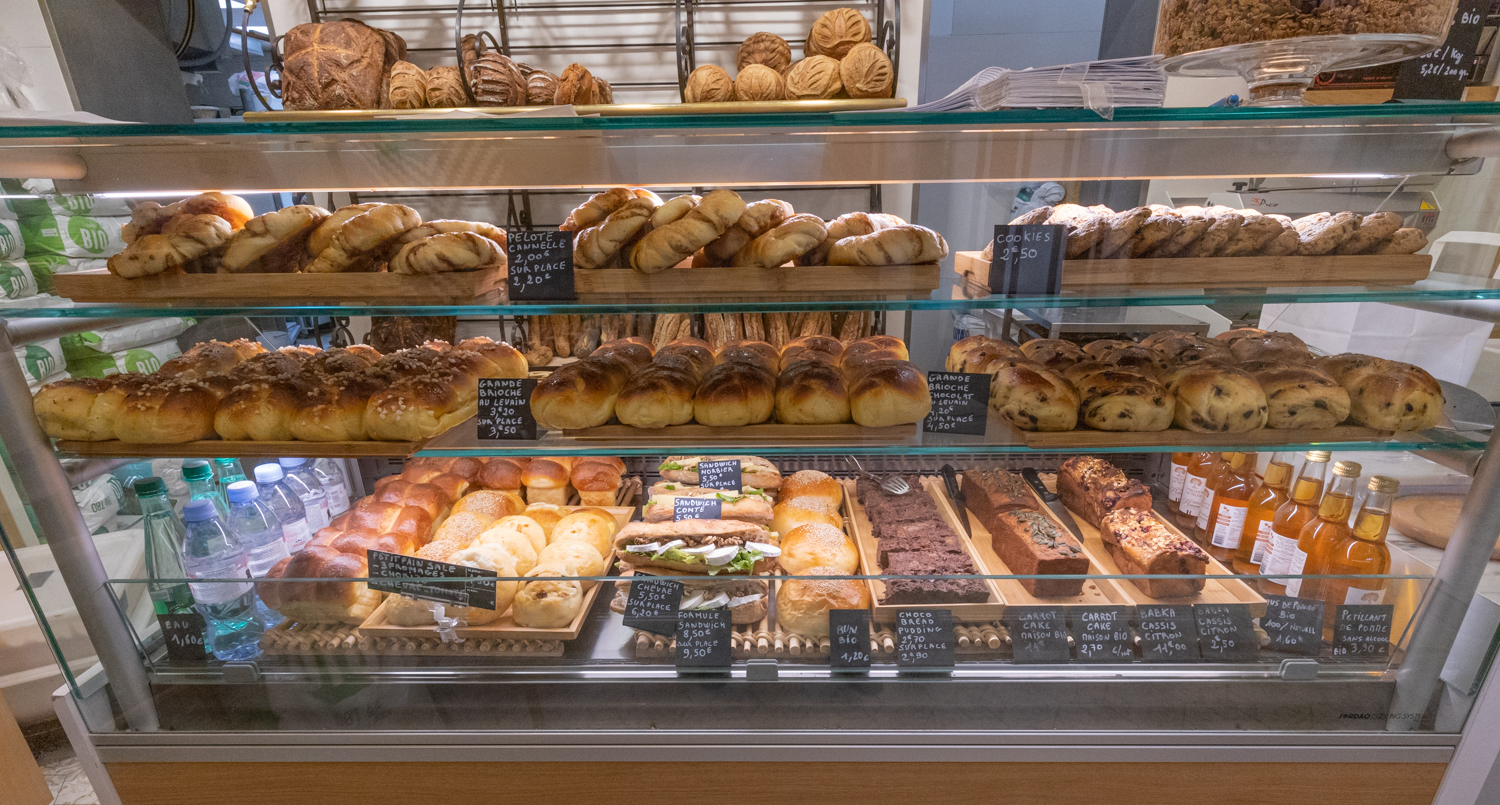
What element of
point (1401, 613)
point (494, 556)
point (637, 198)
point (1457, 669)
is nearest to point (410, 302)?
point (637, 198)

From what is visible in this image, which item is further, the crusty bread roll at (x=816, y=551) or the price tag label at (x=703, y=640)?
the crusty bread roll at (x=816, y=551)

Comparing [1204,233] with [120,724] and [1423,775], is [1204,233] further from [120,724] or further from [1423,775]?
[120,724]

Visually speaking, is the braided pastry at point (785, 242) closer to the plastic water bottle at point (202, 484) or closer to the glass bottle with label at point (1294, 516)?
the glass bottle with label at point (1294, 516)

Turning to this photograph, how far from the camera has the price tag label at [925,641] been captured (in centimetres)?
179

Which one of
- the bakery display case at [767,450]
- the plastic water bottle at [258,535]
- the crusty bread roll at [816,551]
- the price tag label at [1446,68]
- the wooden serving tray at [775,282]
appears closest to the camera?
the price tag label at [1446,68]

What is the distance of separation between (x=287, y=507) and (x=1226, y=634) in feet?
9.71

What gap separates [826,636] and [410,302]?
145 centimetres

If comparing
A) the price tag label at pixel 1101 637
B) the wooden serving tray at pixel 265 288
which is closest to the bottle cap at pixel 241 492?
the wooden serving tray at pixel 265 288

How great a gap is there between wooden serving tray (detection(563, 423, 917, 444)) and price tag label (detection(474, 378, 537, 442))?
0.36 ft

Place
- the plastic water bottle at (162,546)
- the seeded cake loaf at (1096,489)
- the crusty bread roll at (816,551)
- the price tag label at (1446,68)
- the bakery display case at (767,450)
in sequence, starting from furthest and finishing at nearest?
1. the seeded cake loaf at (1096,489)
2. the crusty bread roll at (816,551)
3. the plastic water bottle at (162,546)
4. the bakery display case at (767,450)
5. the price tag label at (1446,68)

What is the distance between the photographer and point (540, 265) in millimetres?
1573

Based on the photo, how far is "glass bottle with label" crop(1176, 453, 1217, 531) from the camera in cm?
219

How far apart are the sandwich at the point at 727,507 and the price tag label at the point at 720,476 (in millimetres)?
22

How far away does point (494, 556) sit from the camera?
190 centimetres
